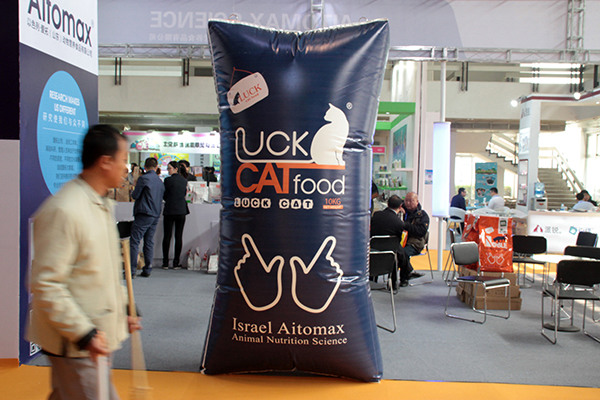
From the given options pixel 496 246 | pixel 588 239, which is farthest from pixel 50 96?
pixel 588 239

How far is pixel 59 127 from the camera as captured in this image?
3.40 meters

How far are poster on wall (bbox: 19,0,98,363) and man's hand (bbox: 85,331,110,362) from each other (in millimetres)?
2028

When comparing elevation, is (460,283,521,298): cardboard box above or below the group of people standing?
below

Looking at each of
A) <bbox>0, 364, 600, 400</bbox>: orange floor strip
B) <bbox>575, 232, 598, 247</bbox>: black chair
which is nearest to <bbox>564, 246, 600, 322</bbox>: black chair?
<bbox>575, 232, 598, 247</bbox>: black chair

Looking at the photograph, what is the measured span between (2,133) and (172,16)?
11.3 feet

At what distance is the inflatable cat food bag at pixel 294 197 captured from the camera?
2.70m

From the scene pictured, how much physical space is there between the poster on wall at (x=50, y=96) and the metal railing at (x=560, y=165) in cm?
1588

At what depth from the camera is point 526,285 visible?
6.17m

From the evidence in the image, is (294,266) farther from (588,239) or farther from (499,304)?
(588,239)

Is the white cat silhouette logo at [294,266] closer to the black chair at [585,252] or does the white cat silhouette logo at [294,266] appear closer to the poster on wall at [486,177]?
the black chair at [585,252]

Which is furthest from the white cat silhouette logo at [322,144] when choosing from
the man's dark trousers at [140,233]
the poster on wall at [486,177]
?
the poster on wall at [486,177]

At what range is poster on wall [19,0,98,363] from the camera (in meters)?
3.06

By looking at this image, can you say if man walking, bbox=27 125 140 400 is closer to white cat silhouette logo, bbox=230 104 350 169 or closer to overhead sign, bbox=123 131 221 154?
white cat silhouette logo, bbox=230 104 350 169

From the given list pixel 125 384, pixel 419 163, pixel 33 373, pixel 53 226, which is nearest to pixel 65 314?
pixel 53 226
